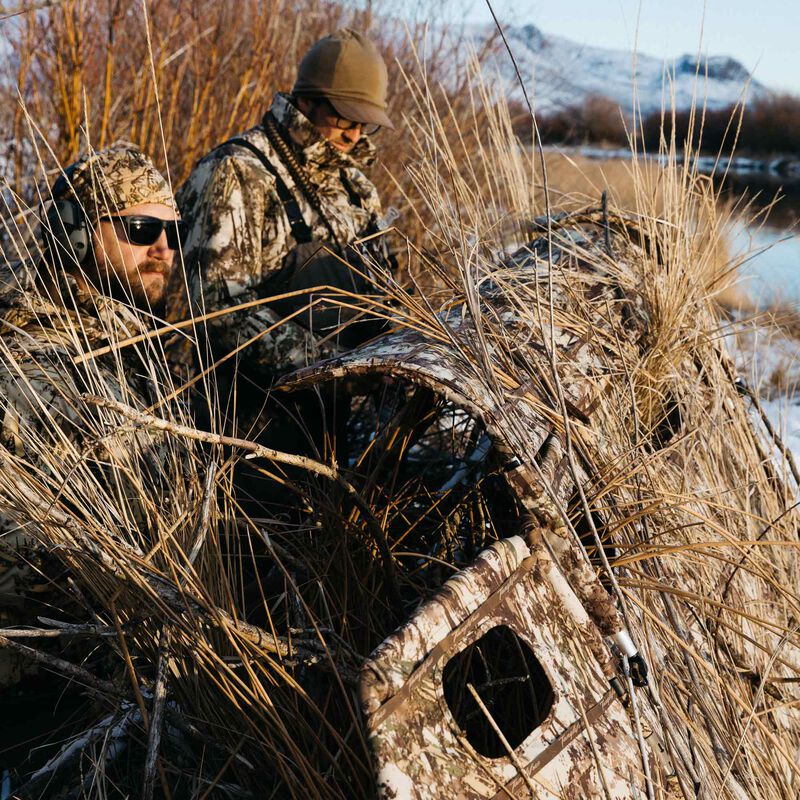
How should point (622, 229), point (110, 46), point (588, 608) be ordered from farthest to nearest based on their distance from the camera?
1. point (110, 46)
2. point (622, 229)
3. point (588, 608)

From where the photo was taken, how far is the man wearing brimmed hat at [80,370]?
1712 mm

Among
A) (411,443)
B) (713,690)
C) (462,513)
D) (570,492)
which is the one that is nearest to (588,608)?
(570,492)

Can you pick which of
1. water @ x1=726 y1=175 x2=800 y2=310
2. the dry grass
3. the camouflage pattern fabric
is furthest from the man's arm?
water @ x1=726 y1=175 x2=800 y2=310

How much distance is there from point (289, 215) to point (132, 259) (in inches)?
26.3

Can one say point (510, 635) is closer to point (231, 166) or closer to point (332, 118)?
point (231, 166)

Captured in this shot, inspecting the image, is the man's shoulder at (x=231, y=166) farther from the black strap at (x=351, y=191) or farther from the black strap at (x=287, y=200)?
the black strap at (x=351, y=191)

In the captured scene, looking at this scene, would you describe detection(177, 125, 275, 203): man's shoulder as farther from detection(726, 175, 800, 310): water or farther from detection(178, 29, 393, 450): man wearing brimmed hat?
detection(726, 175, 800, 310): water

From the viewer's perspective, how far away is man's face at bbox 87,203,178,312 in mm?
2273

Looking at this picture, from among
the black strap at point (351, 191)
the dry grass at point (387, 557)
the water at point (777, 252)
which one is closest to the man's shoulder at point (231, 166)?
the black strap at point (351, 191)

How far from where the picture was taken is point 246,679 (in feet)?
5.55

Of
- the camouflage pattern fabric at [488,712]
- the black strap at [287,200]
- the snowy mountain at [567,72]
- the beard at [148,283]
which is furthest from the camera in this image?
the black strap at [287,200]

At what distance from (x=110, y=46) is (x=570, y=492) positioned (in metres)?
3.41

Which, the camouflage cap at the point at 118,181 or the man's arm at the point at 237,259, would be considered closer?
the camouflage cap at the point at 118,181

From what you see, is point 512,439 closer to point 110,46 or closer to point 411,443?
point 411,443
